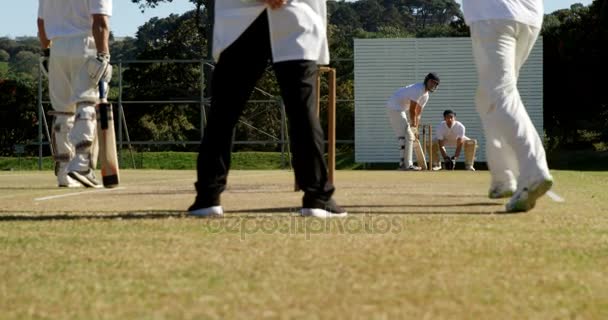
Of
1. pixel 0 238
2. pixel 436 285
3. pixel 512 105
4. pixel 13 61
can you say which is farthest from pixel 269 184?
pixel 13 61

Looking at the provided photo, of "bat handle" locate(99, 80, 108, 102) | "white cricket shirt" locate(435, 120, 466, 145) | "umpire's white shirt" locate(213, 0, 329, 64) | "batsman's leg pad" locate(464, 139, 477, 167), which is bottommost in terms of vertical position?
"batsman's leg pad" locate(464, 139, 477, 167)

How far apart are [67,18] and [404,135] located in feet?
40.1

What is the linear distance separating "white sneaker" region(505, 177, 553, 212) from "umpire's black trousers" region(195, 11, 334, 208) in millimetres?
1117

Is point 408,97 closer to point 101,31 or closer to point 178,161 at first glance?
point 101,31

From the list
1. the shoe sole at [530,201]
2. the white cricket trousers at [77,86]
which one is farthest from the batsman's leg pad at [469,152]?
the shoe sole at [530,201]

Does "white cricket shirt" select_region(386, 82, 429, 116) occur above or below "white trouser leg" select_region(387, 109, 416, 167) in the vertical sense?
above

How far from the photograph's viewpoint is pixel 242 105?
6.43m

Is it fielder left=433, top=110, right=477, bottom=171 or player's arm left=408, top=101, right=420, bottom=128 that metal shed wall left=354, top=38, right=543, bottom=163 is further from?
player's arm left=408, top=101, right=420, bottom=128

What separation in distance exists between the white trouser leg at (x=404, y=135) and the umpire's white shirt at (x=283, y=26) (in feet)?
49.2

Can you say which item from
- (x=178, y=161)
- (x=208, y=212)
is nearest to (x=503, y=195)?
(x=208, y=212)

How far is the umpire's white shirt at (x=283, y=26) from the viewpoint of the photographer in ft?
20.5

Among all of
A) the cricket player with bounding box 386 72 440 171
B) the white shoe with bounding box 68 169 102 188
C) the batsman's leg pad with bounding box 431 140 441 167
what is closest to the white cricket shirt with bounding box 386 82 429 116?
the cricket player with bounding box 386 72 440 171

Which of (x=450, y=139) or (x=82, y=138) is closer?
(x=82, y=138)

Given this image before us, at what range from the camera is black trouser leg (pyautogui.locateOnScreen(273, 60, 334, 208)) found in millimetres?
6191
